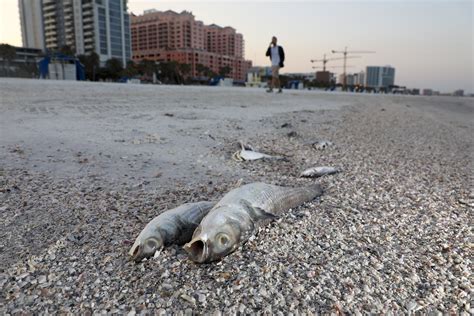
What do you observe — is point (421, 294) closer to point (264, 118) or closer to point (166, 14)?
point (264, 118)

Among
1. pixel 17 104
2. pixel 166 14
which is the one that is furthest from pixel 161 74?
pixel 166 14

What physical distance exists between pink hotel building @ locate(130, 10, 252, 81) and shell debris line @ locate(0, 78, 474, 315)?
13165 centimetres

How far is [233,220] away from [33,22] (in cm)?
15284

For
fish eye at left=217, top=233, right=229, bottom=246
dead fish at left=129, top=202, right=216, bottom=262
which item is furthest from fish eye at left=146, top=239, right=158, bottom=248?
fish eye at left=217, top=233, right=229, bottom=246

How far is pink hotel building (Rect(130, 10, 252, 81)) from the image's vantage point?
13925 centimetres

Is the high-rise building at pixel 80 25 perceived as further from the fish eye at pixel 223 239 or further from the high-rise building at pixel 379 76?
the fish eye at pixel 223 239

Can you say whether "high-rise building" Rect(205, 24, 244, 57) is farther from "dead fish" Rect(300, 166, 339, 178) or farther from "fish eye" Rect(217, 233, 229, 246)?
"fish eye" Rect(217, 233, 229, 246)

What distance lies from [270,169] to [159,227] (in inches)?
80.1

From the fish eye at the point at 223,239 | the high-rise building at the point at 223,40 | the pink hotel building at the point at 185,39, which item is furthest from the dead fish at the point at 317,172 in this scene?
the high-rise building at the point at 223,40

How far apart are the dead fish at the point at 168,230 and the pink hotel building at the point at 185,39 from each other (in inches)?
5255

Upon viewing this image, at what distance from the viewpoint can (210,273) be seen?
1.69 metres

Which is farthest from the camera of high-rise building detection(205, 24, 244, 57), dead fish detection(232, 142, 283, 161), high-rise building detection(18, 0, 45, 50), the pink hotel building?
high-rise building detection(205, 24, 244, 57)

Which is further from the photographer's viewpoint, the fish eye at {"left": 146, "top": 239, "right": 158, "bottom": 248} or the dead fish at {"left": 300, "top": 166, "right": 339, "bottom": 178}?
the dead fish at {"left": 300, "top": 166, "right": 339, "bottom": 178}

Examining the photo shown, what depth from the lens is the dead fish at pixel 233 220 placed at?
1703 millimetres
